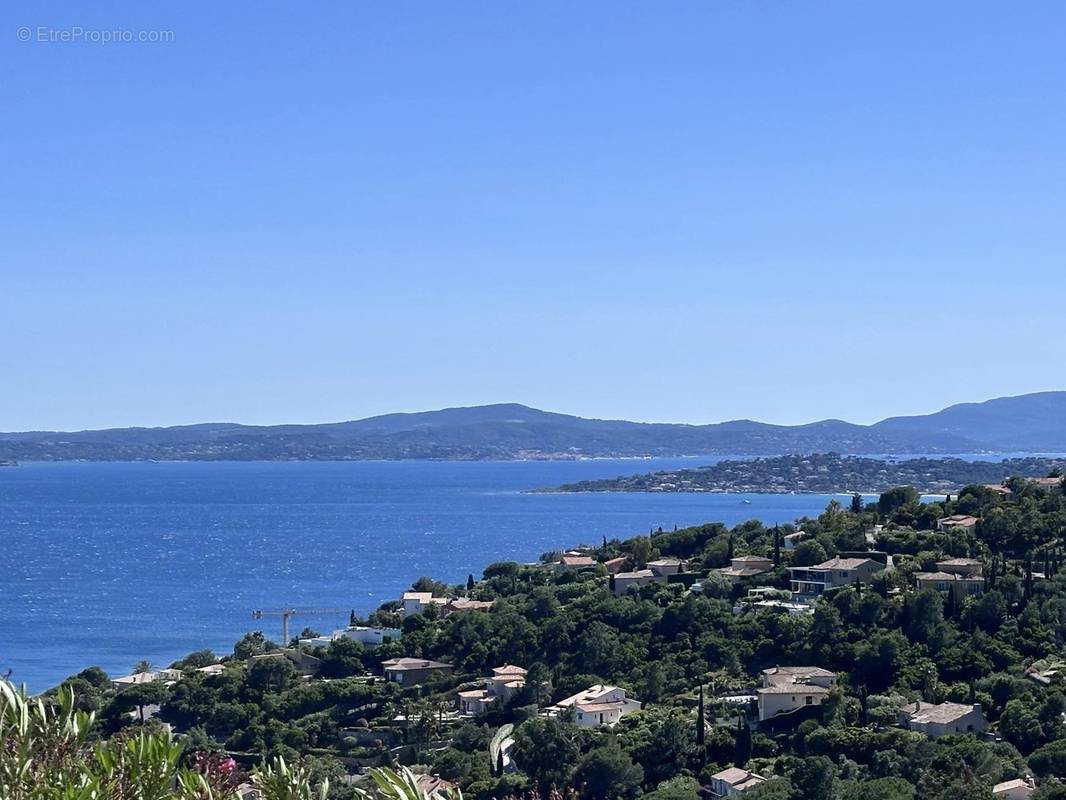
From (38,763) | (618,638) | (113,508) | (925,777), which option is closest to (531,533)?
(113,508)

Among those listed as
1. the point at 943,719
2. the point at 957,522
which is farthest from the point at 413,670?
the point at 957,522

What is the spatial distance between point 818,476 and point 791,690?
436 ft

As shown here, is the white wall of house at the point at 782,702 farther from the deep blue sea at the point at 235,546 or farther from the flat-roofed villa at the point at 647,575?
the deep blue sea at the point at 235,546

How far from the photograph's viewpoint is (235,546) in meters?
89.8

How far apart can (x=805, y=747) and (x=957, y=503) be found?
2112cm

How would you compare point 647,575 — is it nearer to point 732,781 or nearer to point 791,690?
point 791,690

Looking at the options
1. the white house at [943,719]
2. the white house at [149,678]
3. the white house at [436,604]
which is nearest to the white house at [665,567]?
the white house at [436,604]

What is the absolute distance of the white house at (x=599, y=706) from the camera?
1134 inches

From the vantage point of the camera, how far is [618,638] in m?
34.7

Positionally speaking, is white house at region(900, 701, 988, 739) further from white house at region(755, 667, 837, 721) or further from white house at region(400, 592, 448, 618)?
white house at region(400, 592, 448, 618)

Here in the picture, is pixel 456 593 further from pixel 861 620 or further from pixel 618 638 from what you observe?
pixel 861 620

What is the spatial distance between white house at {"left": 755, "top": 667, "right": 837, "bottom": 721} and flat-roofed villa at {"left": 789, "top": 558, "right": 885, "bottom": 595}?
24.8ft

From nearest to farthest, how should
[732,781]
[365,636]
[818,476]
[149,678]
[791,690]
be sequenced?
[732,781] → [791,690] → [149,678] → [365,636] → [818,476]

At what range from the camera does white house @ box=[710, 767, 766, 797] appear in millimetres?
23781
